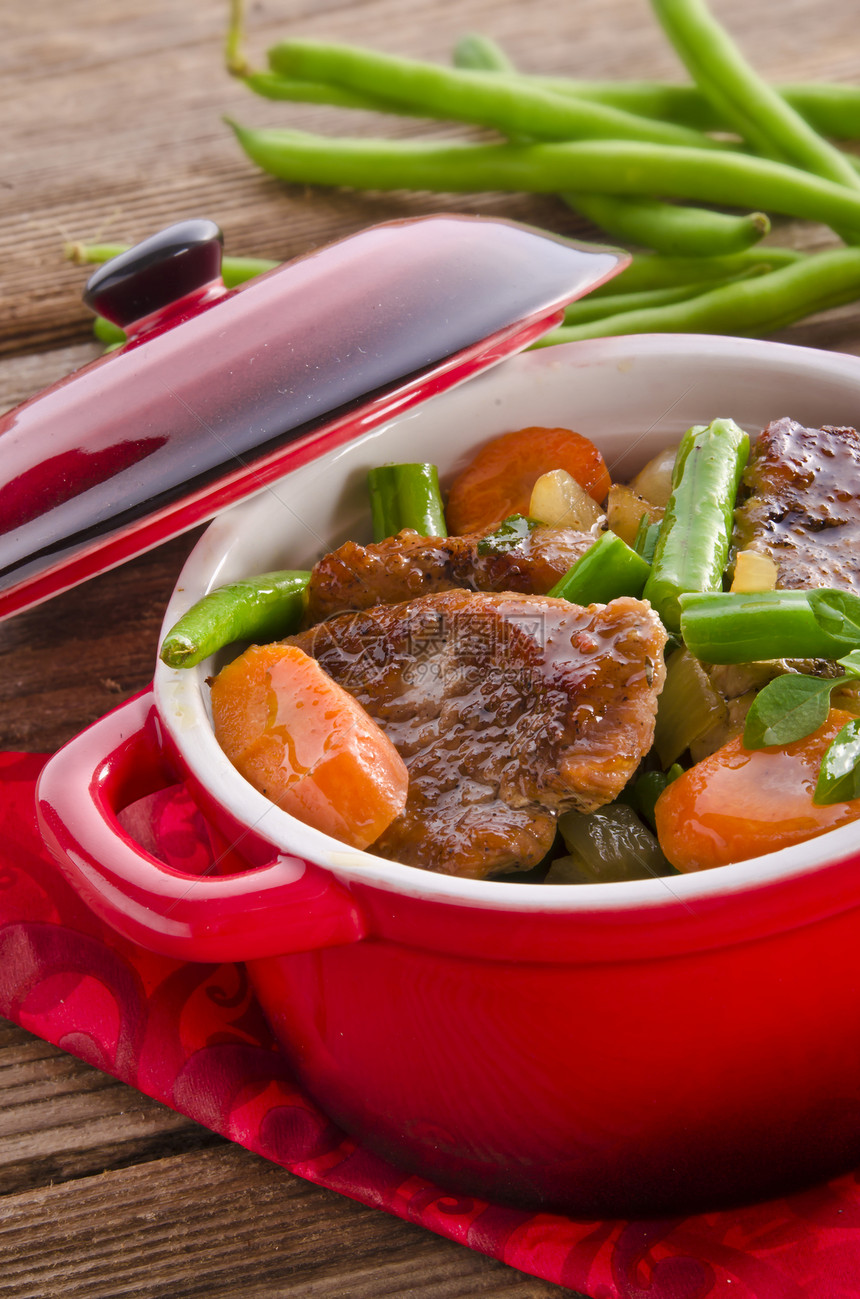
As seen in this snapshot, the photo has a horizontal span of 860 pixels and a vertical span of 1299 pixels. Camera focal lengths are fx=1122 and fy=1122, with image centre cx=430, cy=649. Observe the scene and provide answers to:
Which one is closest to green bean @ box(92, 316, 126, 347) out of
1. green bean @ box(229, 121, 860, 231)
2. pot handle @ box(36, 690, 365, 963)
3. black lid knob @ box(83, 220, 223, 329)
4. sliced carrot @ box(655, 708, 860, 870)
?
green bean @ box(229, 121, 860, 231)

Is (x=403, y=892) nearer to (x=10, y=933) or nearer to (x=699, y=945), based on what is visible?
(x=699, y=945)

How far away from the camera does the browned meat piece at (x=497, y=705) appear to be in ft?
3.84

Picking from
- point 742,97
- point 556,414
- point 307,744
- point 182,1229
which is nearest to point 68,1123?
point 182,1229

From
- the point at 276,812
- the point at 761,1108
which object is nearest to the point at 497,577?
the point at 276,812

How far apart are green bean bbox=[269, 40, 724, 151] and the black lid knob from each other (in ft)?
3.89

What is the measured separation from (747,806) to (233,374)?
0.77m

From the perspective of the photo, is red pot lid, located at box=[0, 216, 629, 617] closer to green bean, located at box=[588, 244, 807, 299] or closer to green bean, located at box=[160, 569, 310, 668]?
green bean, located at box=[160, 569, 310, 668]

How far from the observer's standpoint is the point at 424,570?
1.44 metres

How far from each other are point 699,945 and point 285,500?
2.80 feet

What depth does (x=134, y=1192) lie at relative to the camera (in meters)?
1.32

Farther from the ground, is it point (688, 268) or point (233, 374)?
point (233, 374)

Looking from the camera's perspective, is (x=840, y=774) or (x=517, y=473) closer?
(x=840, y=774)

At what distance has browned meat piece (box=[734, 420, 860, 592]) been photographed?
1369 millimetres

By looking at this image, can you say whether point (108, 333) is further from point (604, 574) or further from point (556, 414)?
point (604, 574)
